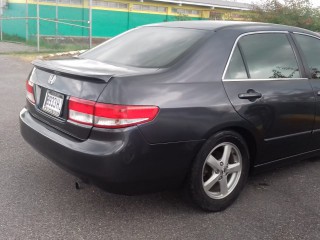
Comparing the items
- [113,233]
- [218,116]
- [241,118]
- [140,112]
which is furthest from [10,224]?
[241,118]

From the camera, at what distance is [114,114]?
9.18ft

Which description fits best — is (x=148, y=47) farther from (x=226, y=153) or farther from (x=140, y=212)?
(x=140, y=212)

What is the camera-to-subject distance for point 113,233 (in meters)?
2.99

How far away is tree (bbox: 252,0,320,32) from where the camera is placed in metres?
20.6

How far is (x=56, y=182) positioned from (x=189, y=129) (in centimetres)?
155

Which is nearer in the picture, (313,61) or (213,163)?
(213,163)

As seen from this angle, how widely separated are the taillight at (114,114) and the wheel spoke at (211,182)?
32.3 inches

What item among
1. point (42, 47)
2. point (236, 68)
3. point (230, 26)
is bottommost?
point (42, 47)

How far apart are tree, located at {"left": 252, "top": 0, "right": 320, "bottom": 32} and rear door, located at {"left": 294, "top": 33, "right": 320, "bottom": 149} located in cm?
1732

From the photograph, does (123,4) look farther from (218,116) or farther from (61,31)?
(218,116)

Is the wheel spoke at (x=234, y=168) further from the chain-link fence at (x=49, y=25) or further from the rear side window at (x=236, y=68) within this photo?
the chain-link fence at (x=49, y=25)

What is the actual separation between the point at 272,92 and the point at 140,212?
5.16 feet

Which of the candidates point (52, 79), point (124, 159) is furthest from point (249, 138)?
point (52, 79)

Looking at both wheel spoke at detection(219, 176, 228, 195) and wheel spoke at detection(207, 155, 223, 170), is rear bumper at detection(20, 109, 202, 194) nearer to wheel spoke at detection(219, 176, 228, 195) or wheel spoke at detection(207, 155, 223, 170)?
wheel spoke at detection(207, 155, 223, 170)
